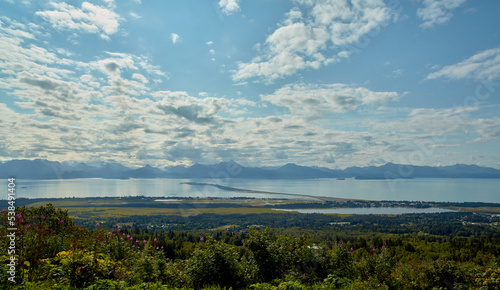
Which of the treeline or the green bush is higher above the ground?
the green bush

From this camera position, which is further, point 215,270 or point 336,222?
point 336,222

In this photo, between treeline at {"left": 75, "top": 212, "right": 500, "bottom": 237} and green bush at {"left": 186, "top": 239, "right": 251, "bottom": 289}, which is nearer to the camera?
green bush at {"left": 186, "top": 239, "right": 251, "bottom": 289}

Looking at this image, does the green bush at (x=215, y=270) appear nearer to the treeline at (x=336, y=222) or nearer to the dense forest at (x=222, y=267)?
the dense forest at (x=222, y=267)

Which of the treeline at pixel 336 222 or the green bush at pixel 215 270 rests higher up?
the green bush at pixel 215 270

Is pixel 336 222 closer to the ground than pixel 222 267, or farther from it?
closer to the ground

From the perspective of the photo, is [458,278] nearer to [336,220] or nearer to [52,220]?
[52,220]

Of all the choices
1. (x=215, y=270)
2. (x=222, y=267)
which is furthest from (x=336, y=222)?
(x=215, y=270)

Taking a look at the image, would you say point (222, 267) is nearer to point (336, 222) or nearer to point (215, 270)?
point (215, 270)

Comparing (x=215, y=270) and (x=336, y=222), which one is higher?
(x=215, y=270)

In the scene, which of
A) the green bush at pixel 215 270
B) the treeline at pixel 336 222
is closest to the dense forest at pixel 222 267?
the green bush at pixel 215 270

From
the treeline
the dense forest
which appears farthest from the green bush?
the treeline

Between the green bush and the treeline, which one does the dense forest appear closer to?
the green bush

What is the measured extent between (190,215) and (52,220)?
286 feet

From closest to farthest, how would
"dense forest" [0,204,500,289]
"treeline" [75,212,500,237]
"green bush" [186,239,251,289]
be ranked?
"dense forest" [0,204,500,289] < "green bush" [186,239,251,289] < "treeline" [75,212,500,237]
